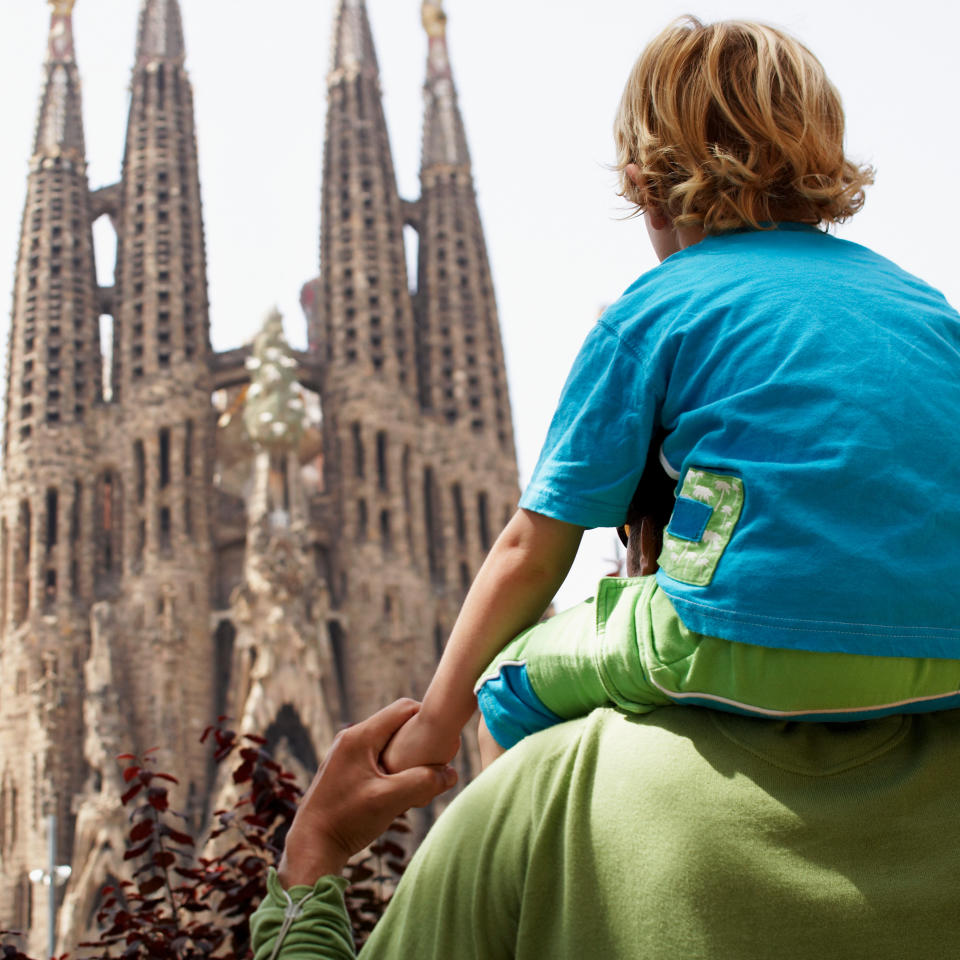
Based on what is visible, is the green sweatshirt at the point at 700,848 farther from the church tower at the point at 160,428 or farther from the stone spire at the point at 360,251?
the stone spire at the point at 360,251

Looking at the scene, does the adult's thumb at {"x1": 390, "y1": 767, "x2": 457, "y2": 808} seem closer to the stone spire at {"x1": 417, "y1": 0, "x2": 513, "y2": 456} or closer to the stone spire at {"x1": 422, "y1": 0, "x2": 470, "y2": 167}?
the stone spire at {"x1": 417, "y1": 0, "x2": 513, "y2": 456}

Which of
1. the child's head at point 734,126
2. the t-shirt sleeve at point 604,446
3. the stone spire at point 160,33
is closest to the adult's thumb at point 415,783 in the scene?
the t-shirt sleeve at point 604,446

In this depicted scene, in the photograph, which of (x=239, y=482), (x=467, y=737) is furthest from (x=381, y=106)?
(x=467, y=737)

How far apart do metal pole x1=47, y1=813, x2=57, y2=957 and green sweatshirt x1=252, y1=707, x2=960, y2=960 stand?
75.4 feet

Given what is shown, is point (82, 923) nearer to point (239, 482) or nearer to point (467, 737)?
point (467, 737)

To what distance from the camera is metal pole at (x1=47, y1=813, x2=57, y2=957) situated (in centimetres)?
2245

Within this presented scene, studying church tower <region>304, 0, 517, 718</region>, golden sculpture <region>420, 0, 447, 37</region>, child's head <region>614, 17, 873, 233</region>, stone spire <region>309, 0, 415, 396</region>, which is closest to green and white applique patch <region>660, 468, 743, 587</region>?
child's head <region>614, 17, 873, 233</region>

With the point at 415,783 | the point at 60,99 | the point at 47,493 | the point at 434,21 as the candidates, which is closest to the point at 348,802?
the point at 415,783

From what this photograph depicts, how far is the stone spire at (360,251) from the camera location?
1204 inches

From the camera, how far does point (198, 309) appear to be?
3011 cm

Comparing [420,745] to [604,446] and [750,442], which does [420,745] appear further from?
[750,442]

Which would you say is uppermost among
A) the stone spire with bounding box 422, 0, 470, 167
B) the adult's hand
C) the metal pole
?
the stone spire with bounding box 422, 0, 470, 167

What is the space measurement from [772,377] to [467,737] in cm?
2687

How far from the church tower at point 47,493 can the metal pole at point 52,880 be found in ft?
1.51
